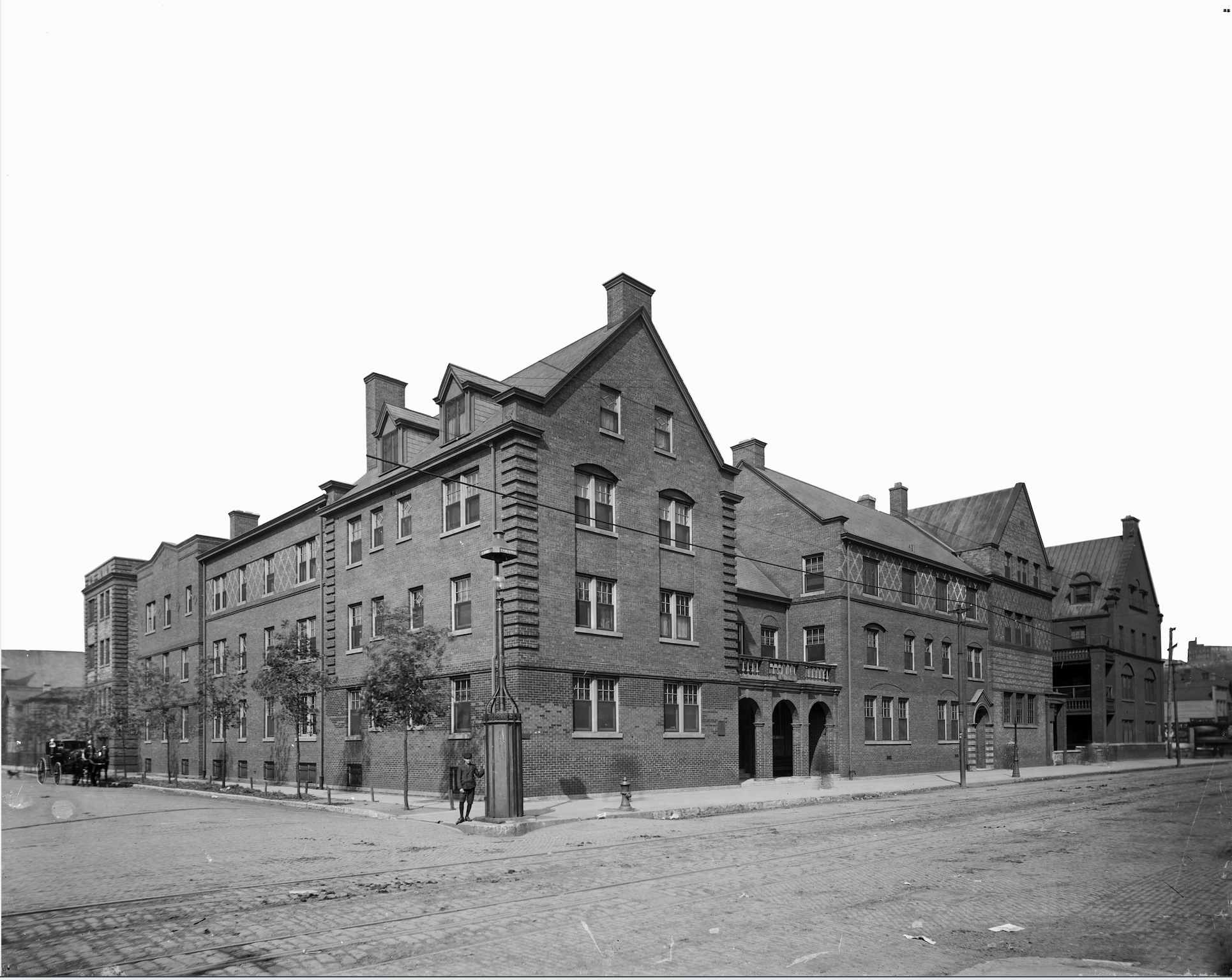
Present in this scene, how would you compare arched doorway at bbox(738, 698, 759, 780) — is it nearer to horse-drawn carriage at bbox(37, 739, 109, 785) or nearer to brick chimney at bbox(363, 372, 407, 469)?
brick chimney at bbox(363, 372, 407, 469)

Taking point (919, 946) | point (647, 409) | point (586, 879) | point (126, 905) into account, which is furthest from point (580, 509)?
point (919, 946)

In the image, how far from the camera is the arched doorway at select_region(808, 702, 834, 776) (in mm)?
40094

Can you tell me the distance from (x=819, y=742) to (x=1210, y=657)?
122m

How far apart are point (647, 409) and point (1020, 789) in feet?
61.3

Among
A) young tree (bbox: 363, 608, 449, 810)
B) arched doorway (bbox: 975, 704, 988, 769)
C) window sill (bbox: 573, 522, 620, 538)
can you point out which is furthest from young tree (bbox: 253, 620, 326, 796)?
arched doorway (bbox: 975, 704, 988, 769)

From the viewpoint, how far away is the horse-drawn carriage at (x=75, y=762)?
4219 cm

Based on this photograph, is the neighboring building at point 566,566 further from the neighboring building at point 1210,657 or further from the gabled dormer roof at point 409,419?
the neighboring building at point 1210,657

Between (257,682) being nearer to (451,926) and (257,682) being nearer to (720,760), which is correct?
(720,760)

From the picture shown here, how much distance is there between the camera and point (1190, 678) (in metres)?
124

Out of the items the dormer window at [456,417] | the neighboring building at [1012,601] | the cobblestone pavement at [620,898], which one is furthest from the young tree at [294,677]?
the neighboring building at [1012,601]

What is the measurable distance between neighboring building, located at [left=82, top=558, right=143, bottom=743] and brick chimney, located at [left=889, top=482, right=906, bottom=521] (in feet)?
140

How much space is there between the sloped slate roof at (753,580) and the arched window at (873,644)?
3.65 meters

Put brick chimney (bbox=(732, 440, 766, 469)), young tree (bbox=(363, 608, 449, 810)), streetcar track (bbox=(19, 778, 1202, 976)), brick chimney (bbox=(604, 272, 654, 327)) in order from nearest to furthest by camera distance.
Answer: streetcar track (bbox=(19, 778, 1202, 976)) < young tree (bbox=(363, 608, 449, 810)) < brick chimney (bbox=(604, 272, 654, 327)) < brick chimney (bbox=(732, 440, 766, 469))

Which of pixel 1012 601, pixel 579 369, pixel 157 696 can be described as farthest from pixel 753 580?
pixel 157 696
